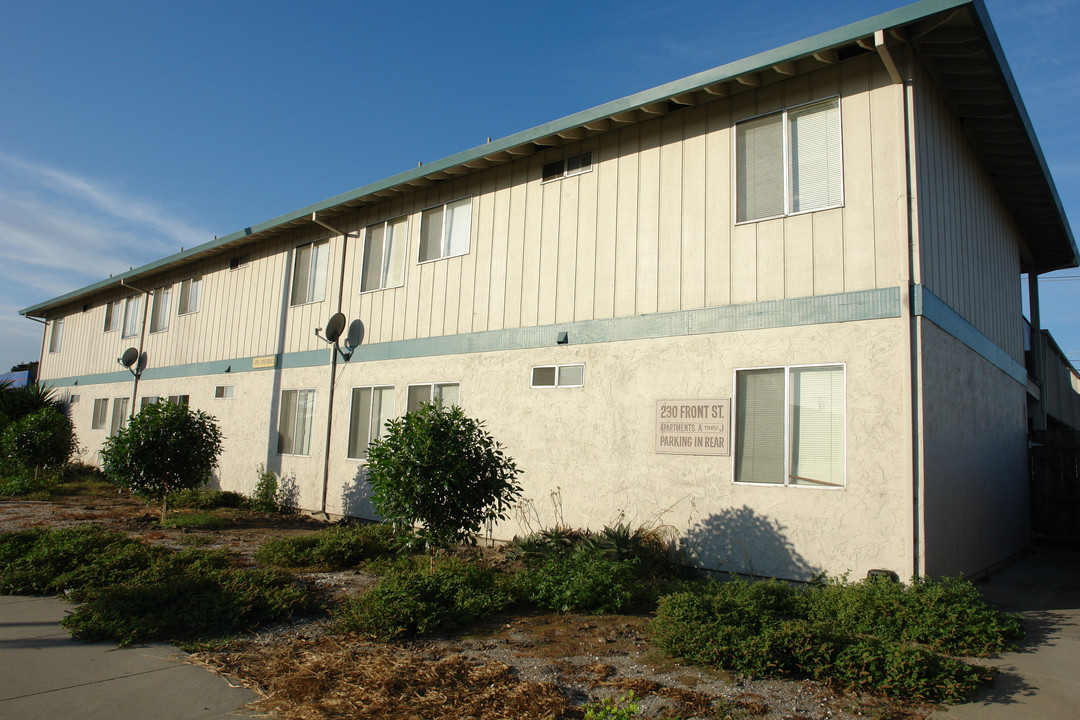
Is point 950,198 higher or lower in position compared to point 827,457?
higher

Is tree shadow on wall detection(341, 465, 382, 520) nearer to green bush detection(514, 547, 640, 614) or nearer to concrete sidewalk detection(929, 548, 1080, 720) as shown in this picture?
green bush detection(514, 547, 640, 614)

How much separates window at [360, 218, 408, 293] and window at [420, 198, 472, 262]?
530mm

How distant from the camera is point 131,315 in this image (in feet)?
69.4

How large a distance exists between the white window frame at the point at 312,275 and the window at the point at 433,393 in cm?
375

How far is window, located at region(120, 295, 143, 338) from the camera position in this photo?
20.8 m

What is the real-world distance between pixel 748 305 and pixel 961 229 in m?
3.68

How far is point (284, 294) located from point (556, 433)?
850 cm

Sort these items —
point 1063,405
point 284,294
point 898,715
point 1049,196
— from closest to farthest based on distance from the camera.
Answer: point 898,715
point 1049,196
point 284,294
point 1063,405

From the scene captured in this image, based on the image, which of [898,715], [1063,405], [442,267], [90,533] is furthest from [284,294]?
[1063,405]

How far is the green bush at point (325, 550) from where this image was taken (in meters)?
8.63

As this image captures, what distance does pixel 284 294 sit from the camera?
15367 millimetres

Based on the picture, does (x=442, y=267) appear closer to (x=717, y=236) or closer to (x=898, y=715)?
(x=717, y=236)

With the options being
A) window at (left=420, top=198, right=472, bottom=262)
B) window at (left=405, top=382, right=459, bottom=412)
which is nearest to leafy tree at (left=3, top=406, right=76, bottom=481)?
window at (left=405, top=382, right=459, bottom=412)

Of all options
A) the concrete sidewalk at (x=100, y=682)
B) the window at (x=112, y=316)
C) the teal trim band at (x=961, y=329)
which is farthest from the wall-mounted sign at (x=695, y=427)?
the window at (x=112, y=316)
